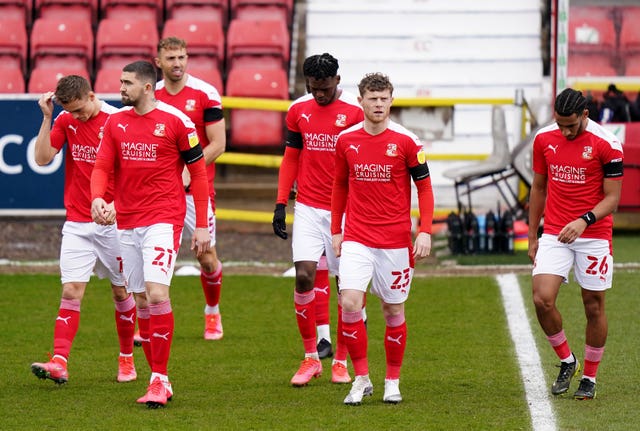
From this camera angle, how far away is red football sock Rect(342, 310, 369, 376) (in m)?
7.98

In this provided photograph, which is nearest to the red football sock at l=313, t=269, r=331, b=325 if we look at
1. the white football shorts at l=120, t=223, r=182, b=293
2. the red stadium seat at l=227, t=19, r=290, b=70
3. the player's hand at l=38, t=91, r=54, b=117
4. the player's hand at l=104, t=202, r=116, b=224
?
the white football shorts at l=120, t=223, r=182, b=293

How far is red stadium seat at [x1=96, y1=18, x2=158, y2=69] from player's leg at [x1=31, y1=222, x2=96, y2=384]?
10022mm

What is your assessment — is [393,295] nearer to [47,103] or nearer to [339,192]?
[339,192]

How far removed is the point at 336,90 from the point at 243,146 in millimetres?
8914

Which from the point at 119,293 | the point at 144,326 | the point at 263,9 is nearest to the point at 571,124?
the point at 144,326

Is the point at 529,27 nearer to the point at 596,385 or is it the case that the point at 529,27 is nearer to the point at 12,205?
the point at 12,205

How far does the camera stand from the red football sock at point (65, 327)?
8.67 meters

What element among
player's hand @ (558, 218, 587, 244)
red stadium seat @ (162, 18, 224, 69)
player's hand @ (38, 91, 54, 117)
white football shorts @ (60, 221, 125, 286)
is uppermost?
red stadium seat @ (162, 18, 224, 69)

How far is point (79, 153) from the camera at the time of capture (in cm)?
883

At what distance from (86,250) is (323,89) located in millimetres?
1862

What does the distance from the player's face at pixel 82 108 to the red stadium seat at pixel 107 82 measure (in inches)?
360

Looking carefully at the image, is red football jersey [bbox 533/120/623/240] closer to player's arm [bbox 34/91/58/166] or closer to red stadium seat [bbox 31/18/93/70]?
player's arm [bbox 34/91/58/166]

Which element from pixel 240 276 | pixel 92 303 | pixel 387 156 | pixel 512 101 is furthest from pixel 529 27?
pixel 387 156

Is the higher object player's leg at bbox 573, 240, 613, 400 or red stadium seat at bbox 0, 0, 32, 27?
red stadium seat at bbox 0, 0, 32, 27
